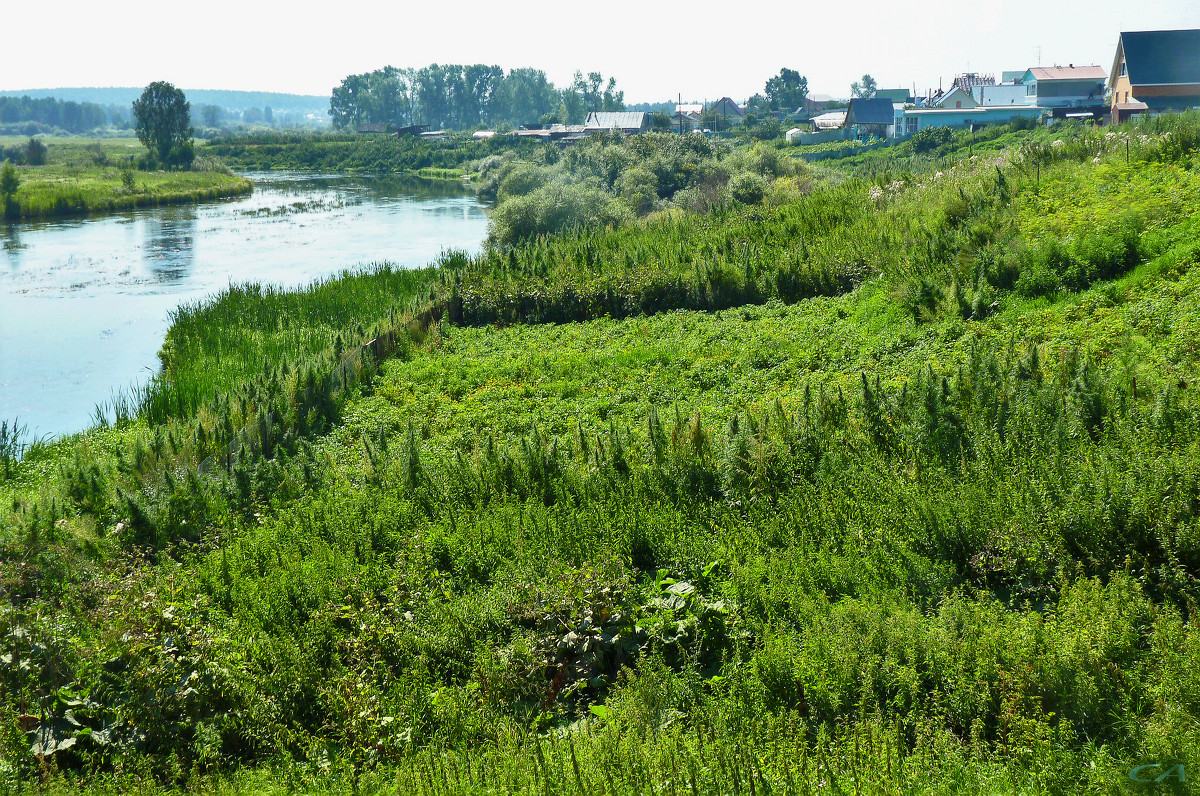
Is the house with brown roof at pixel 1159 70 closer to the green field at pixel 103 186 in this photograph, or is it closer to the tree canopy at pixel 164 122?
the green field at pixel 103 186

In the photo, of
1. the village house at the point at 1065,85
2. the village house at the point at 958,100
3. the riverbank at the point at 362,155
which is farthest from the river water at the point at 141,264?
the village house at the point at 1065,85

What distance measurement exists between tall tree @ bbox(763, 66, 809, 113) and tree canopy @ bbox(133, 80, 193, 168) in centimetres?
7377

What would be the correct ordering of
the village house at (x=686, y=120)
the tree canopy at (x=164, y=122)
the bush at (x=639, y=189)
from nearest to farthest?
1. the bush at (x=639, y=189)
2. the tree canopy at (x=164, y=122)
3. the village house at (x=686, y=120)

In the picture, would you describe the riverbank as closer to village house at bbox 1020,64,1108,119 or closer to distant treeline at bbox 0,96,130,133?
village house at bbox 1020,64,1108,119

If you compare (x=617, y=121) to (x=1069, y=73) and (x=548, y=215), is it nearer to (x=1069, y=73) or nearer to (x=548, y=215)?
(x=1069, y=73)

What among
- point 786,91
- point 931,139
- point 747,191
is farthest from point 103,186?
point 786,91

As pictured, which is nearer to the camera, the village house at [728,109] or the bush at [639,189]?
the bush at [639,189]

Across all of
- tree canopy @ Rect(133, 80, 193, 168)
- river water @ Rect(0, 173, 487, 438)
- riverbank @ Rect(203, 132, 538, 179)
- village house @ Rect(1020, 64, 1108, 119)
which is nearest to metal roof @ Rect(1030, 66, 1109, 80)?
village house @ Rect(1020, 64, 1108, 119)

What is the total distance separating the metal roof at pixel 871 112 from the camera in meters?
69.1

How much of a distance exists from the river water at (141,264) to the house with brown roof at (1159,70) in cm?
2947

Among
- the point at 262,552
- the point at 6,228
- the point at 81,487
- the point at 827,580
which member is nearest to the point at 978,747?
the point at 827,580

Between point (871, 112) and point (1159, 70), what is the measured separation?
3474 cm

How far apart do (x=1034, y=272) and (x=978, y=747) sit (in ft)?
33.6

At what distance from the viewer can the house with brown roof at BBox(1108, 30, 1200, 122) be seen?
116 ft
